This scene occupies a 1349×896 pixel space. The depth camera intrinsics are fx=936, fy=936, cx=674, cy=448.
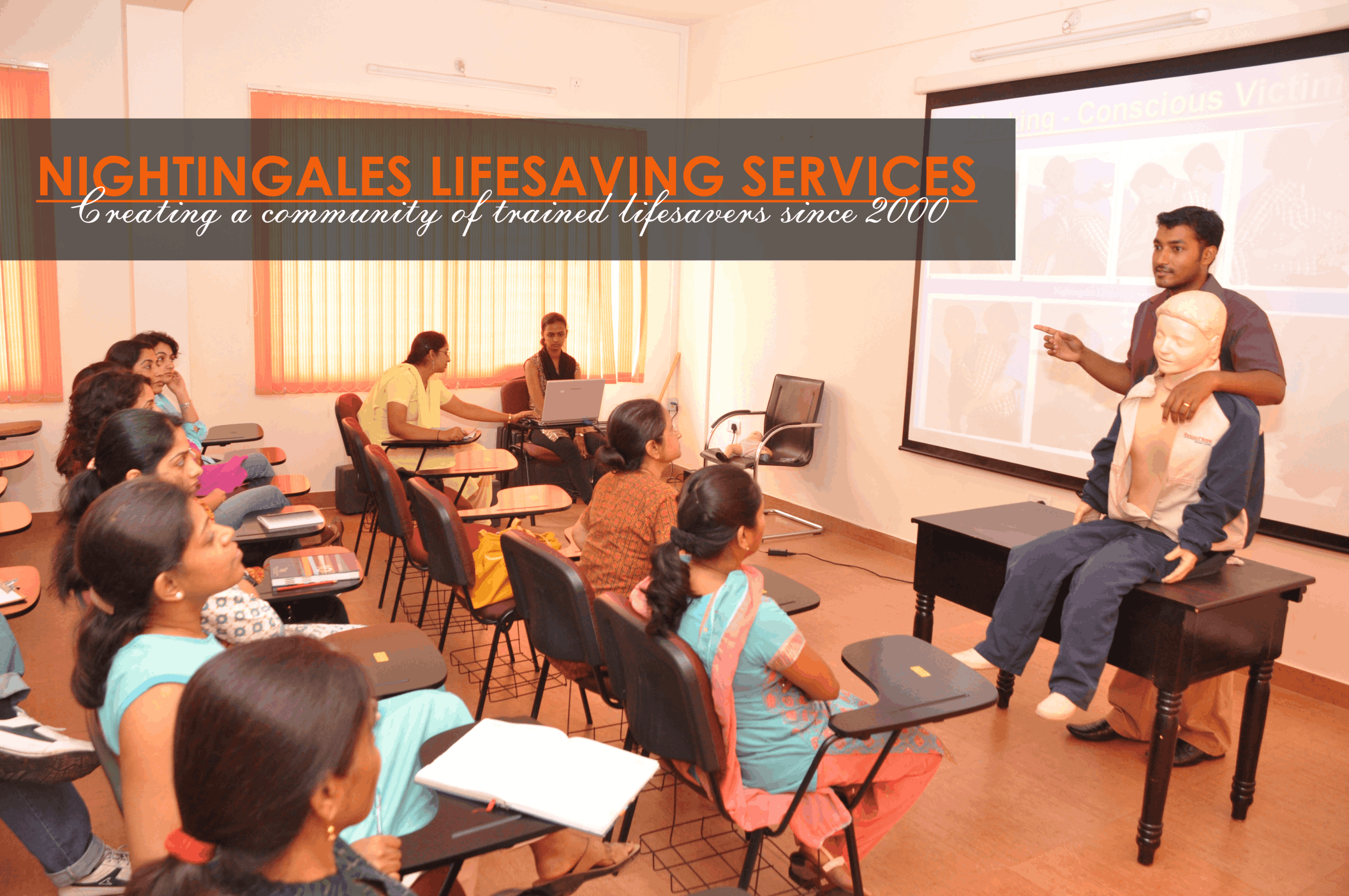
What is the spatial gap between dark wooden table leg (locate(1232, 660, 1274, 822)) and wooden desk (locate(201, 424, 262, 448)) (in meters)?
4.66

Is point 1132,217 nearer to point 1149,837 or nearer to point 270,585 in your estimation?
point 1149,837

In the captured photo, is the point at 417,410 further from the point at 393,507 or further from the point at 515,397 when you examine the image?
the point at 515,397

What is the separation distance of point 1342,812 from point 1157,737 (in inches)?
36.8

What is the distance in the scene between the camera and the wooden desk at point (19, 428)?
5238mm

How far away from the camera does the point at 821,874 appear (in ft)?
7.86

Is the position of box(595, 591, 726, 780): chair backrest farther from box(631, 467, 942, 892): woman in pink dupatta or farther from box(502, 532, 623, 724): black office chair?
box(502, 532, 623, 724): black office chair

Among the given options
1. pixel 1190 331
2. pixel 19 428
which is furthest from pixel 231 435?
pixel 1190 331

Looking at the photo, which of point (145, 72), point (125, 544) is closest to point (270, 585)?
point (125, 544)

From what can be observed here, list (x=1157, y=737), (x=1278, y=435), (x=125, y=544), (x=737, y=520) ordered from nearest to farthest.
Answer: (x=125, y=544) → (x=737, y=520) → (x=1157, y=737) → (x=1278, y=435)

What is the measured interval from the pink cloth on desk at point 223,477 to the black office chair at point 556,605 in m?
1.72

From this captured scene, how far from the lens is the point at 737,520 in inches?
81.9

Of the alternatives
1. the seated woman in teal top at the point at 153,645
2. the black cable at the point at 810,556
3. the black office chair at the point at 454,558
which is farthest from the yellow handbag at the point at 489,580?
the black cable at the point at 810,556

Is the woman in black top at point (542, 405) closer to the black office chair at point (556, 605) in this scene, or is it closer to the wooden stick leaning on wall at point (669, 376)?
the wooden stick leaning on wall at point (669, 376)

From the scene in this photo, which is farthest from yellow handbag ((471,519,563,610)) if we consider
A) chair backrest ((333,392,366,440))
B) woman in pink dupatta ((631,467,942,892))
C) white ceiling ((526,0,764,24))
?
white ceiling ((526,0,764,24))
